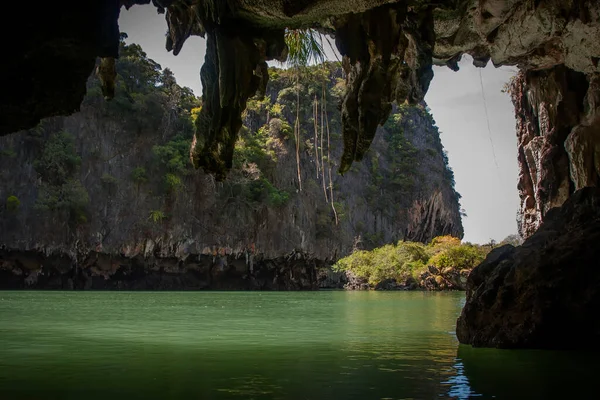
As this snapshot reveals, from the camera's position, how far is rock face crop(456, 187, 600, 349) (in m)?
6.41

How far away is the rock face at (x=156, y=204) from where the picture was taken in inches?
1374

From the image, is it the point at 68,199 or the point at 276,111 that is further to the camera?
the point at 276,111

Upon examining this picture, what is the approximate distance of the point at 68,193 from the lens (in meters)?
35.1

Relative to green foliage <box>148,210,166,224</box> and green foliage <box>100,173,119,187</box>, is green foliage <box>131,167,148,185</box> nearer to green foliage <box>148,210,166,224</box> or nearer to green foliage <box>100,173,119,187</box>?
green foliage <box>100,173,119,187</box>

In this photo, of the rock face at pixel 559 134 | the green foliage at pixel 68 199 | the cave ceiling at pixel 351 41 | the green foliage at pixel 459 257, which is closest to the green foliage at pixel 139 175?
the green foliage at pixel 68 199

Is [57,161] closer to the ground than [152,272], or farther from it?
farther from it

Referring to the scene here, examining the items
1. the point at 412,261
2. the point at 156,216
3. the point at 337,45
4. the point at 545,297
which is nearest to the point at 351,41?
the point at 337,45

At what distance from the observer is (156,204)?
3841cm

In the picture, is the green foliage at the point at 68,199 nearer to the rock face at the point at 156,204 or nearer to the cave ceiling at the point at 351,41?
the rock face at the point at 156,204

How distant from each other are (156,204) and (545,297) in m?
34.3

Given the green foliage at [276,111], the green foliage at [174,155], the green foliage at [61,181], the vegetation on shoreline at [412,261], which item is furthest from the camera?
the green foliage at [276,111]

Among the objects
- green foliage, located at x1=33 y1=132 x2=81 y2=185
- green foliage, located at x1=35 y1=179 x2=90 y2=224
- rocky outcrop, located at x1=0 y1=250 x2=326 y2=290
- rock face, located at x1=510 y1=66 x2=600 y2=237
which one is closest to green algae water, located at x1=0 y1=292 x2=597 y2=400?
rock face, located at x1=510 y1=66 x2=600 y2=237

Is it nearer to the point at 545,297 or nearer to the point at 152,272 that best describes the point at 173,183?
the point at 152,272

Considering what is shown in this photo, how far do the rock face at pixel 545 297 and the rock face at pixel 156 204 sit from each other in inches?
958
